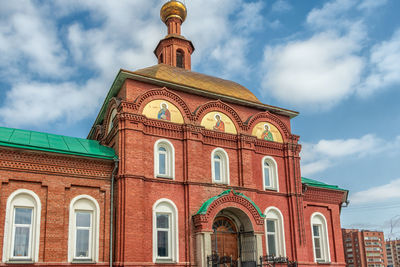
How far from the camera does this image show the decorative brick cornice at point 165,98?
56.9 ft

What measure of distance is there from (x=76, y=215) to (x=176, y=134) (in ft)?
17.2

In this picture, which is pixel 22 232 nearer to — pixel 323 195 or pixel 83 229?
pixel 83 229

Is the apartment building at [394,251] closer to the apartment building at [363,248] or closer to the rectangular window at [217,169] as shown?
the apartment building at [363,248]

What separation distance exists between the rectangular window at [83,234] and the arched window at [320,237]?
11109 millimetres

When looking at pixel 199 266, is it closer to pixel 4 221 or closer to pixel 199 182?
pixel 199 182

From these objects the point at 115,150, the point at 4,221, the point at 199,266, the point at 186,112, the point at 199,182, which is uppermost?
the point at 186,112

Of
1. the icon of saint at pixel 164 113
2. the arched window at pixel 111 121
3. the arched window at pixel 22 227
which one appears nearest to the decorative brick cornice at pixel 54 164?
the arched window at pixel 22 227

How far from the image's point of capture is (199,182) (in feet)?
57.7

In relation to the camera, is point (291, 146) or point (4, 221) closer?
point (4, 221)

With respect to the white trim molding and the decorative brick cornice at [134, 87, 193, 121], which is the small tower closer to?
the decorative brick cornice at [134, 87, 193, 121]

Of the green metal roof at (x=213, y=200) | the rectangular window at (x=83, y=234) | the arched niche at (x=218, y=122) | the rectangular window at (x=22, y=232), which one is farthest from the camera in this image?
the arched niche at (x=218, y=122)

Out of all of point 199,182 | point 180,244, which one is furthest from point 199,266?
point 199,182

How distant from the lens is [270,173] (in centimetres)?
2039

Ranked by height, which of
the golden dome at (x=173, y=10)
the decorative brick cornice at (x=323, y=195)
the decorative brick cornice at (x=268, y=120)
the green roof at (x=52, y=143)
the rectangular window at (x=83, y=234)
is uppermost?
the golden dome at (x=173, y=10)
